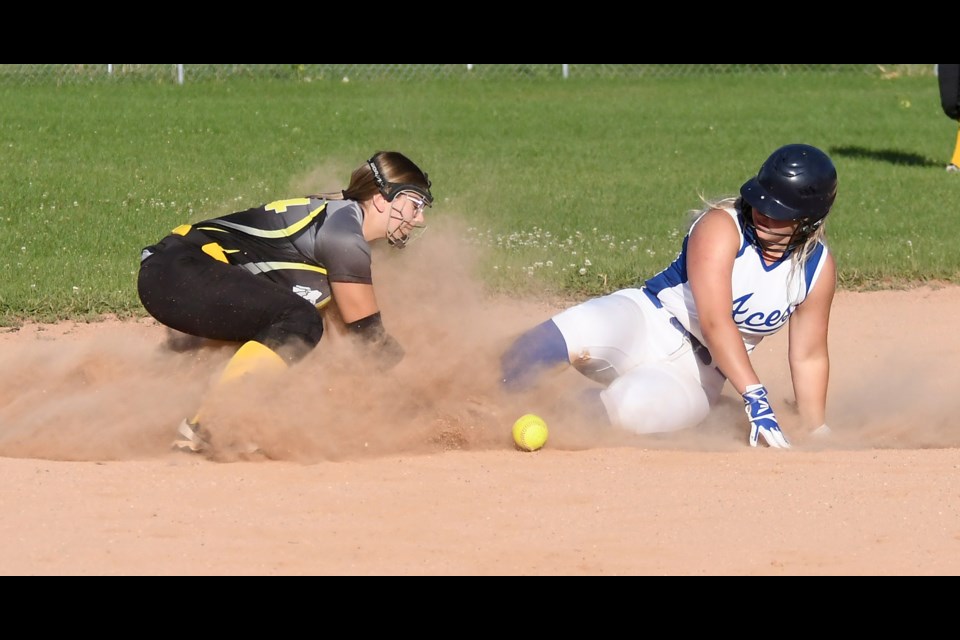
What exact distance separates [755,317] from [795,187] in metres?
0.73

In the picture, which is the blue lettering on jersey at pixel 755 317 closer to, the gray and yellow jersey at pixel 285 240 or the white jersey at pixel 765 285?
the white jersey at pixel 765 285

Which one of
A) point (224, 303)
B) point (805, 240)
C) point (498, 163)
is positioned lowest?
point (498, 163)

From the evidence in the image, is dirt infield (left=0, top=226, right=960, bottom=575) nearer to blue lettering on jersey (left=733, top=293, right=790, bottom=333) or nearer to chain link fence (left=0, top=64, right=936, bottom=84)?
blue lettering on jersey (left=733, top=293, right=790, bottom=333)

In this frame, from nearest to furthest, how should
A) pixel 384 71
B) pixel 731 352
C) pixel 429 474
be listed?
pixel 429 474, pixel 731 352, pixel 384 71

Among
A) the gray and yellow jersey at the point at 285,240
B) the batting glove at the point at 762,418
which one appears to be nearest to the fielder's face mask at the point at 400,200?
the gray and yellow jersey at the point at 285,240

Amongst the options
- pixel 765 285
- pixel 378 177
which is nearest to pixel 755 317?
pixel 765 285

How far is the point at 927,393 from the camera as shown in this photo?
7.31 meters

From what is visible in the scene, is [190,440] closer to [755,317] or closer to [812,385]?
[755,317]

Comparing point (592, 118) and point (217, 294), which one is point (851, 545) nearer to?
point (217, 294)

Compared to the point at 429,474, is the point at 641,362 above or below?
below

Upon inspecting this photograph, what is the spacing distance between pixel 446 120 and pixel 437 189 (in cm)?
537

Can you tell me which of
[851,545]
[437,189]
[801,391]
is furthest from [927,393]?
[437,189]

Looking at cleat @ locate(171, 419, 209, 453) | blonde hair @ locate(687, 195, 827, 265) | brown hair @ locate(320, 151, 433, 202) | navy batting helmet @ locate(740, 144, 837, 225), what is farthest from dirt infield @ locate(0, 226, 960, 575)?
navy batting helmet @ locate(740, 144, 837, 225)

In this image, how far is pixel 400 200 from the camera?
6023 mm
